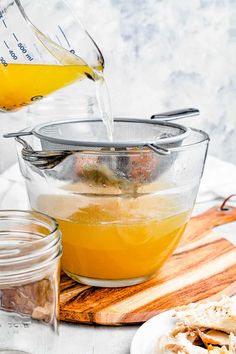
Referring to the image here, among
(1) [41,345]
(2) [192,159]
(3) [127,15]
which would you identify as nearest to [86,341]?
(1) [41,345]

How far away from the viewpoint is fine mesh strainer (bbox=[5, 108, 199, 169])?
3.24ft

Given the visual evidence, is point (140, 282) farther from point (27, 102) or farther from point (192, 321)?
point (27, 102)

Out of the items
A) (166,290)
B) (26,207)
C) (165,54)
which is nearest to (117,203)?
(166,290)

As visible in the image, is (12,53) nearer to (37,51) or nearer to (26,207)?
(37,51)

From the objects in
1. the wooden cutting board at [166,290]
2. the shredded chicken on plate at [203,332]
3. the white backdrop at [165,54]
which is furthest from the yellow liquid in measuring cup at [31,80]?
the white backdrop at [165,54]

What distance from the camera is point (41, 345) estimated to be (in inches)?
34.7

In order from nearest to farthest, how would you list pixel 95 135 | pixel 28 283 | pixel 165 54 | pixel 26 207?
pixel 28 283 → pixel 95 135 → pixel 26 207 → pixel 165 54

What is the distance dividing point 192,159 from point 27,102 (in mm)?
288

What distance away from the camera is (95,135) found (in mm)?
1228

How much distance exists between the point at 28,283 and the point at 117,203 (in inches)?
8.9

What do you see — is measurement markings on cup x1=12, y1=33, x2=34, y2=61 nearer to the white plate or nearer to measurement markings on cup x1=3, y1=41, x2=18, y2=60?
measurement markings on cup x1=3, y1=41, x2=18, y2=60

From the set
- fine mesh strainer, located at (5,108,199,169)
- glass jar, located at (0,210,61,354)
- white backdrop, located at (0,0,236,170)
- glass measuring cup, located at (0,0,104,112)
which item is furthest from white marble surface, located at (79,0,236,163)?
glass jar, located at (0,210,61,354)

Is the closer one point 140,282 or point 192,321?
point 192,321

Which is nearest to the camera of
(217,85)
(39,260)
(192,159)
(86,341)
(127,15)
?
(39,260)
